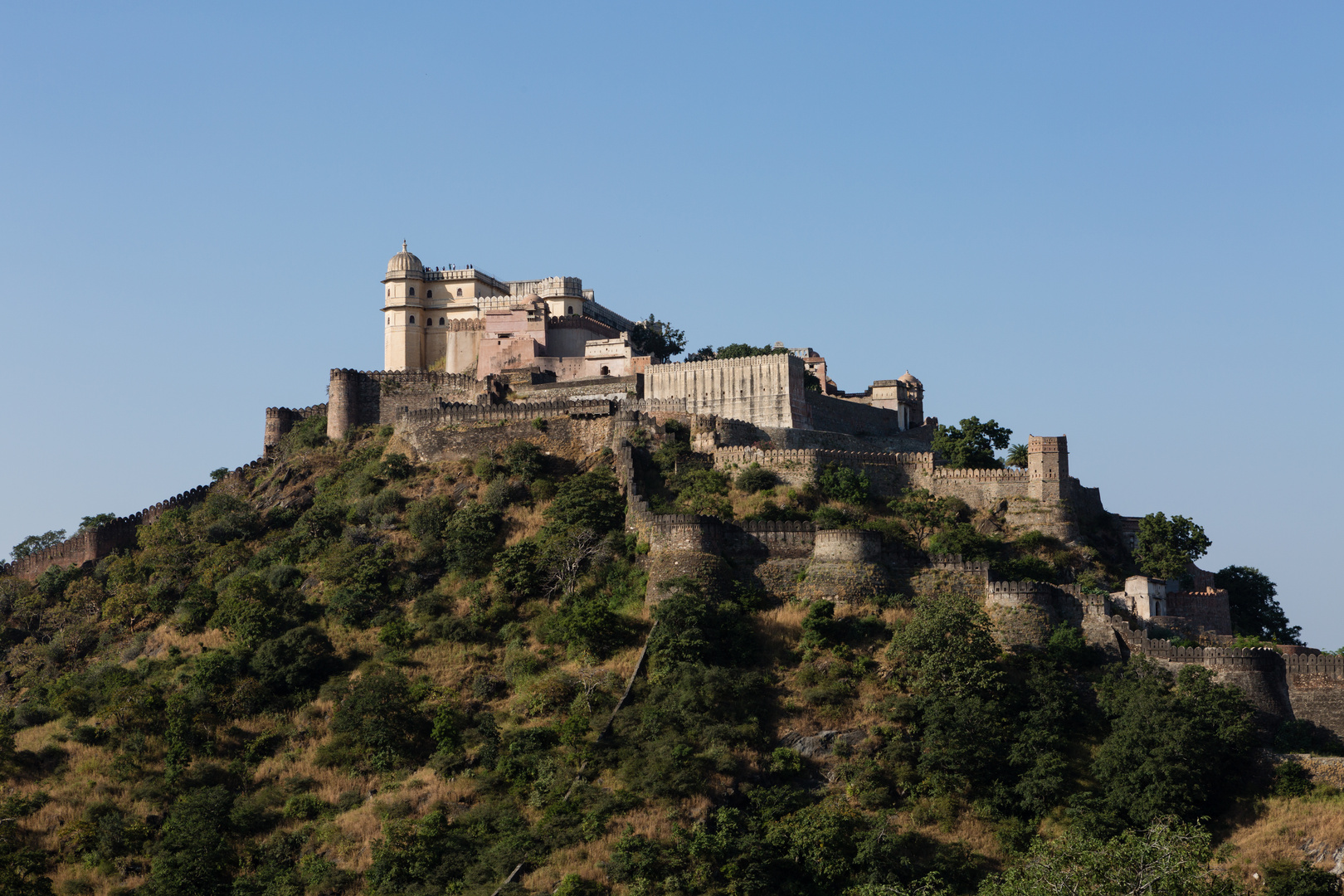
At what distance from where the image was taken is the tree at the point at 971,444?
60.9 meters

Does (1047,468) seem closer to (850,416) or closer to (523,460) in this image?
(850,416)

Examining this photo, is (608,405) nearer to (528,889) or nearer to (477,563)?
(477,563)

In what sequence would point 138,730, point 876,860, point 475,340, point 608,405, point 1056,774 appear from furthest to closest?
point 475,340 < point 608,405 < point 138,730 < point 1056,774 < point 876,860

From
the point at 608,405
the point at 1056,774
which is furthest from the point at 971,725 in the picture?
the point at 608,405

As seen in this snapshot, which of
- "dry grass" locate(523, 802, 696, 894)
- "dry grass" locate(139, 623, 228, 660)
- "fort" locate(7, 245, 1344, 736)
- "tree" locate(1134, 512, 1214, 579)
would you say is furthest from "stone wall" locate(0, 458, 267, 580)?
"tree" locate(1134, 512, 1214, 579)

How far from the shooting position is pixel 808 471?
58375 millimetres

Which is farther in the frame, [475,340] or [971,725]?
[475,340]

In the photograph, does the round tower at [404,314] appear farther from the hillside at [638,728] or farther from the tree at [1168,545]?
the tree at [1168,545]

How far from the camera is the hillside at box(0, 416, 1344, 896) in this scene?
42312 mm

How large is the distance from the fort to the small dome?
0.08 m

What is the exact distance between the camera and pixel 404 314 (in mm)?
73688

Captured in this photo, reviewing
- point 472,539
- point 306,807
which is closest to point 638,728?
point 306,807

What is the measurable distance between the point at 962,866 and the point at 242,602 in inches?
992

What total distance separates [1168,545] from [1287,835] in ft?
52.7
